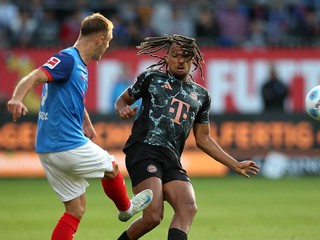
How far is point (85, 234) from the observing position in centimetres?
1079

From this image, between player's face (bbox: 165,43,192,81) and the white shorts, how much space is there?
113 cm

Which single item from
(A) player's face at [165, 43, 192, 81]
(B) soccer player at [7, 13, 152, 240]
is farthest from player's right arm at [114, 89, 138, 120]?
(A) player's face at [165, 43, 192, 81]

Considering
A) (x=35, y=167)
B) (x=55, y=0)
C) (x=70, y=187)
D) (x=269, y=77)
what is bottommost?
(x=35, y=167)

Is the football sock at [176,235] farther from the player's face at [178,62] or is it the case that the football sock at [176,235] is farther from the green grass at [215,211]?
the green grass at [215,211]

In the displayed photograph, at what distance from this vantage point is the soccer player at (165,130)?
824cm

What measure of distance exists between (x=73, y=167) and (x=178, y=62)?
150cm

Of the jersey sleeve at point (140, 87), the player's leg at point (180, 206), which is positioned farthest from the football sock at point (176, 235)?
the jersey sleeve at point (140, 87)

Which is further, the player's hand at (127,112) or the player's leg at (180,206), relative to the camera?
the player's hand at (127,112)

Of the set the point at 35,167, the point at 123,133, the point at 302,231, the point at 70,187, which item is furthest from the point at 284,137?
the point at 70,187

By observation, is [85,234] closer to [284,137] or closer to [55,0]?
[284,137]

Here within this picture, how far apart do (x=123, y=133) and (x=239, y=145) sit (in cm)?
251

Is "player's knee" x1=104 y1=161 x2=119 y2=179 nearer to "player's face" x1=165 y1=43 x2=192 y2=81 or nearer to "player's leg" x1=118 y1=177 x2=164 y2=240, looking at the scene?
"player's leg" x1=118 y1=177 x2=164 y2=240

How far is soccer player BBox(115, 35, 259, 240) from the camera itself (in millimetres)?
8242

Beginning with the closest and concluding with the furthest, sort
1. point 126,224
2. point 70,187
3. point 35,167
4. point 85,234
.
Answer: point 70,187, point 85,234, point 126,224, point 35,167
